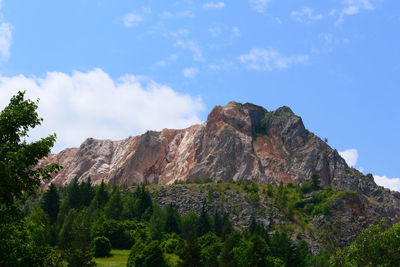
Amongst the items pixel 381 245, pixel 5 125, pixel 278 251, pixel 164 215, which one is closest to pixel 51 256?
pixel 5 125

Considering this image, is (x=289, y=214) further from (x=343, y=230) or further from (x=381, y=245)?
(x=381, y=245)

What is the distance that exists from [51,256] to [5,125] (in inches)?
224

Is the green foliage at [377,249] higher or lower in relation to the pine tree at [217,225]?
lower

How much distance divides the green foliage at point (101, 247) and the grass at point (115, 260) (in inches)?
74.4

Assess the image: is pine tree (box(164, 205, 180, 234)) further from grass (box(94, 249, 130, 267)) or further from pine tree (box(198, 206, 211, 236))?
grass (box(94, 249, 130, 267))

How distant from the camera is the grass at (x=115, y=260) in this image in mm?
103887

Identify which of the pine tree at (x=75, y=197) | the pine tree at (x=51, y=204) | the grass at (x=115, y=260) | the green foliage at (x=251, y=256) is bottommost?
the grass at (x=115, y=260)

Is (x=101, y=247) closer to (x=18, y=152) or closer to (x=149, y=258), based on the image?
(x=149, y=258)

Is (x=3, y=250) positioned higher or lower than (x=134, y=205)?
lower

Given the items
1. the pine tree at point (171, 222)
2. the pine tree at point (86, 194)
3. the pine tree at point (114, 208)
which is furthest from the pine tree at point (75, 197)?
the pine tree at point (171, 222)

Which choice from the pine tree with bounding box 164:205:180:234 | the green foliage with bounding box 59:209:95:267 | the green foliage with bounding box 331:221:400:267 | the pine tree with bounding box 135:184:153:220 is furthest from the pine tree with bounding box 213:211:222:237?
the green foliage with bounding box 331:221:400:267

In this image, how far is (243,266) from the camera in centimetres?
8919

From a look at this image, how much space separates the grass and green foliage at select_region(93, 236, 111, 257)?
189 cm

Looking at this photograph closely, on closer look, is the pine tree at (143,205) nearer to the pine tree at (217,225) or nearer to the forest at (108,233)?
the forest at (108,233)
